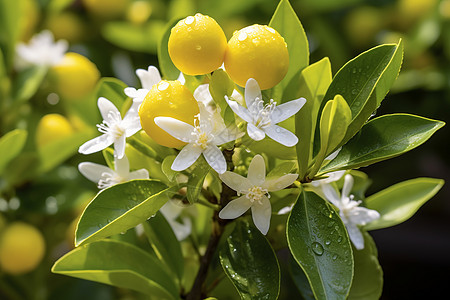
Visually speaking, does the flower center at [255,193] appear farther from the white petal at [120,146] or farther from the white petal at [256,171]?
the white petal at [120,146]

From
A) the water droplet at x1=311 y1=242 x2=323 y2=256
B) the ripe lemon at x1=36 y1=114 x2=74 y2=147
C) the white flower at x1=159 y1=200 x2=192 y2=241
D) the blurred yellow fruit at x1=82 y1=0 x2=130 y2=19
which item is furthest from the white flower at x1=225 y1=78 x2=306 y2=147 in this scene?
the blurred yellow fruit at x1=82 y1=0 x2=130 y2=19

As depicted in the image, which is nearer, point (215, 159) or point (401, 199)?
point (215, 159)

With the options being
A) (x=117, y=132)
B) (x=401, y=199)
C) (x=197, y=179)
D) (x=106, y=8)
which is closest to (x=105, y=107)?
(x=117, y=132)

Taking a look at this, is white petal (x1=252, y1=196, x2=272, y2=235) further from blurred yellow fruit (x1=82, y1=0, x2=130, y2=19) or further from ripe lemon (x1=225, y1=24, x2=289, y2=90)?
blurred yellow fruit (x1=82, y1=0, x2=130, y2=19)

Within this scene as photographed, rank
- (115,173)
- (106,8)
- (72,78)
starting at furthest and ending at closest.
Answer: (106,8) < (72,78) < (115,173)

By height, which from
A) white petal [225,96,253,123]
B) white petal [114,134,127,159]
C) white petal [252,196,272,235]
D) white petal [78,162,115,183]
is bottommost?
white petal [78,162,115,183]

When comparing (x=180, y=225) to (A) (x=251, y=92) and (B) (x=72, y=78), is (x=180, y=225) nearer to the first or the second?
(A) (x=251, y=92)
